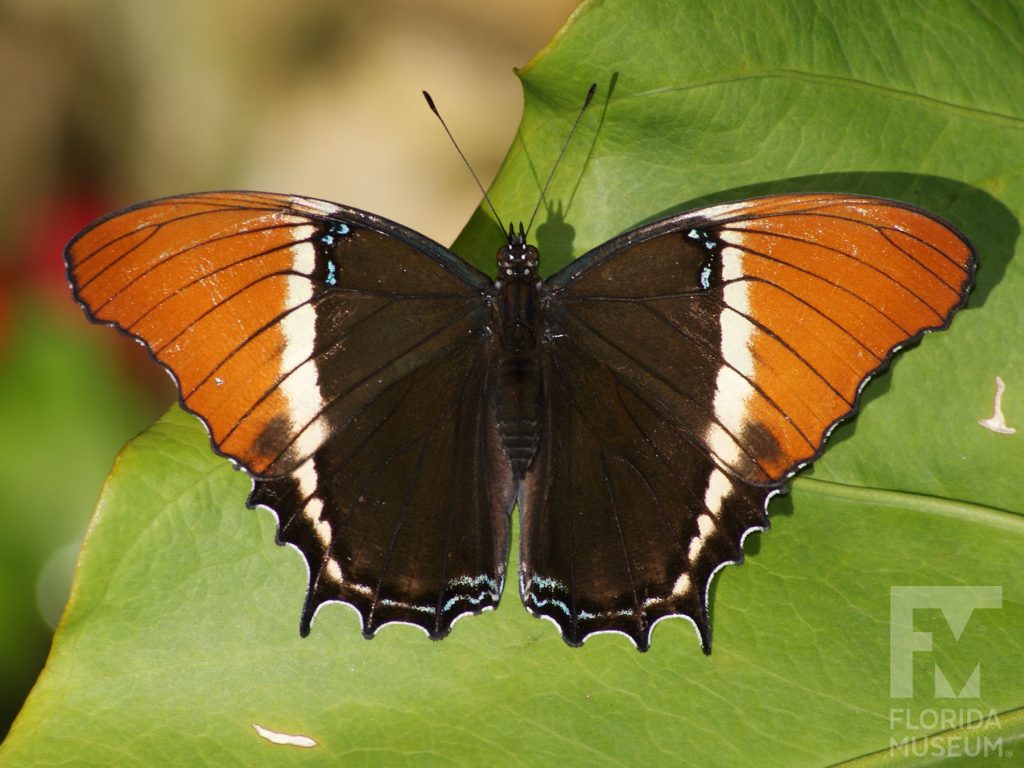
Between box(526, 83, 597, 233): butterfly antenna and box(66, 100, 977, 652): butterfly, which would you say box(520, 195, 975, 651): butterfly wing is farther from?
box(526, 83, 597, 233): butterfly antenna

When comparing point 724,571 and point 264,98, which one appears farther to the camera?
point 264,98

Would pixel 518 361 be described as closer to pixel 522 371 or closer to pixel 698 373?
pixel 522 371

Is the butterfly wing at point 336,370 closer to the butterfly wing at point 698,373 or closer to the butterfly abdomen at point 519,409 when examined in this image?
the butterfly abdomen at point 519,409

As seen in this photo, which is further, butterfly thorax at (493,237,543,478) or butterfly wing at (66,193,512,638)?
butterfly thorax at (493,237,543,478)

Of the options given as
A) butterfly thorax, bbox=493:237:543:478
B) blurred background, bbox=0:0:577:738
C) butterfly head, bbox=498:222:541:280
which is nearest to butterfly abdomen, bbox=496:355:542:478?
butterfly thorax, bbox=493:237:543:478

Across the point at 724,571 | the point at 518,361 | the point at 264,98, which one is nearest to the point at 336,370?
the point at 518,361

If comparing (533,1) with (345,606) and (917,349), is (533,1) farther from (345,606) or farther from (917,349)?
(345,606)

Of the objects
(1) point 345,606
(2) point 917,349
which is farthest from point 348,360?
(2) point 917,349

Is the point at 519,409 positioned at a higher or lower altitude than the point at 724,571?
higher
